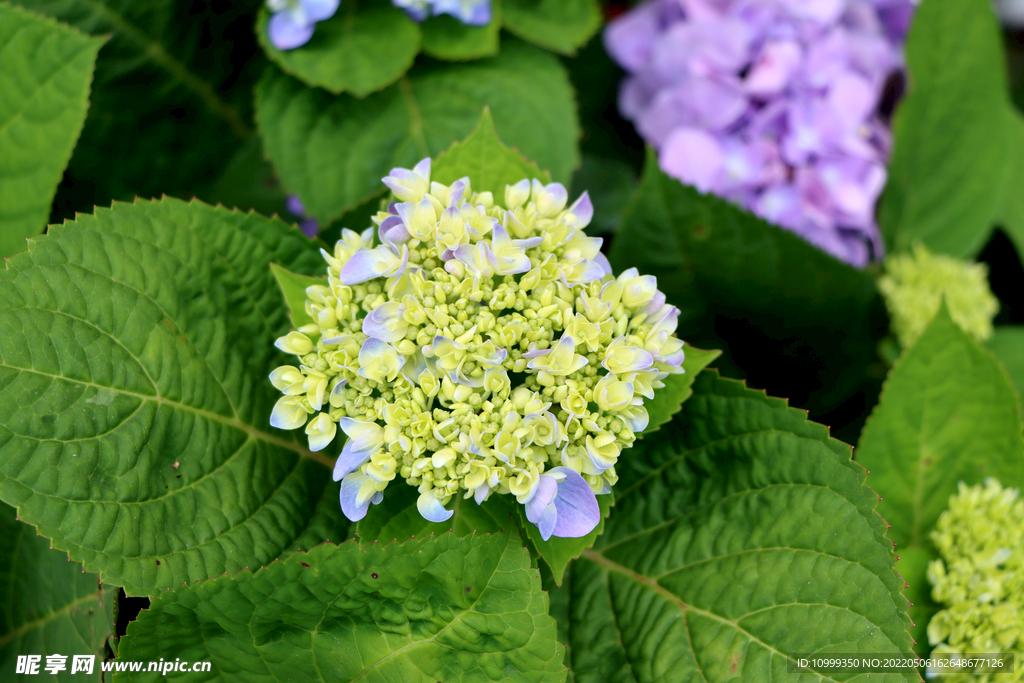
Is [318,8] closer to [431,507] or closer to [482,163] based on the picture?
[482,163]

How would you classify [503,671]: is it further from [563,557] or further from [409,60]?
[409,60]

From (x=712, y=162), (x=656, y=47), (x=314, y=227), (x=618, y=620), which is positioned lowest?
(x=618, y=620)

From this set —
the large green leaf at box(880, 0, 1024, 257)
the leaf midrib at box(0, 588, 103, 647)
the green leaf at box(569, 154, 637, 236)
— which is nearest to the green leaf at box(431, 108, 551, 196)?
the green leaf at box(569, 154, 637, 236)

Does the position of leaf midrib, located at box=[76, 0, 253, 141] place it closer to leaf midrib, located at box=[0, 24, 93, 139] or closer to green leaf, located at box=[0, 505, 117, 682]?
leaf midrib, located at box=[0, 24, 93, 139]

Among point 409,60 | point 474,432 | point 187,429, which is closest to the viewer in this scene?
point 474,432

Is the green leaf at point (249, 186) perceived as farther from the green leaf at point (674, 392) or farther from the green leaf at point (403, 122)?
the green leaf at point (674, 392)

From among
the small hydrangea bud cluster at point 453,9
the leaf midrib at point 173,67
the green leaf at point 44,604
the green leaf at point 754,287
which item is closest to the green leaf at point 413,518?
the green leaf at point 44,604

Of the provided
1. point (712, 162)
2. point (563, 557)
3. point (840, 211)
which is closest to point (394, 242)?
point (563, 557)
